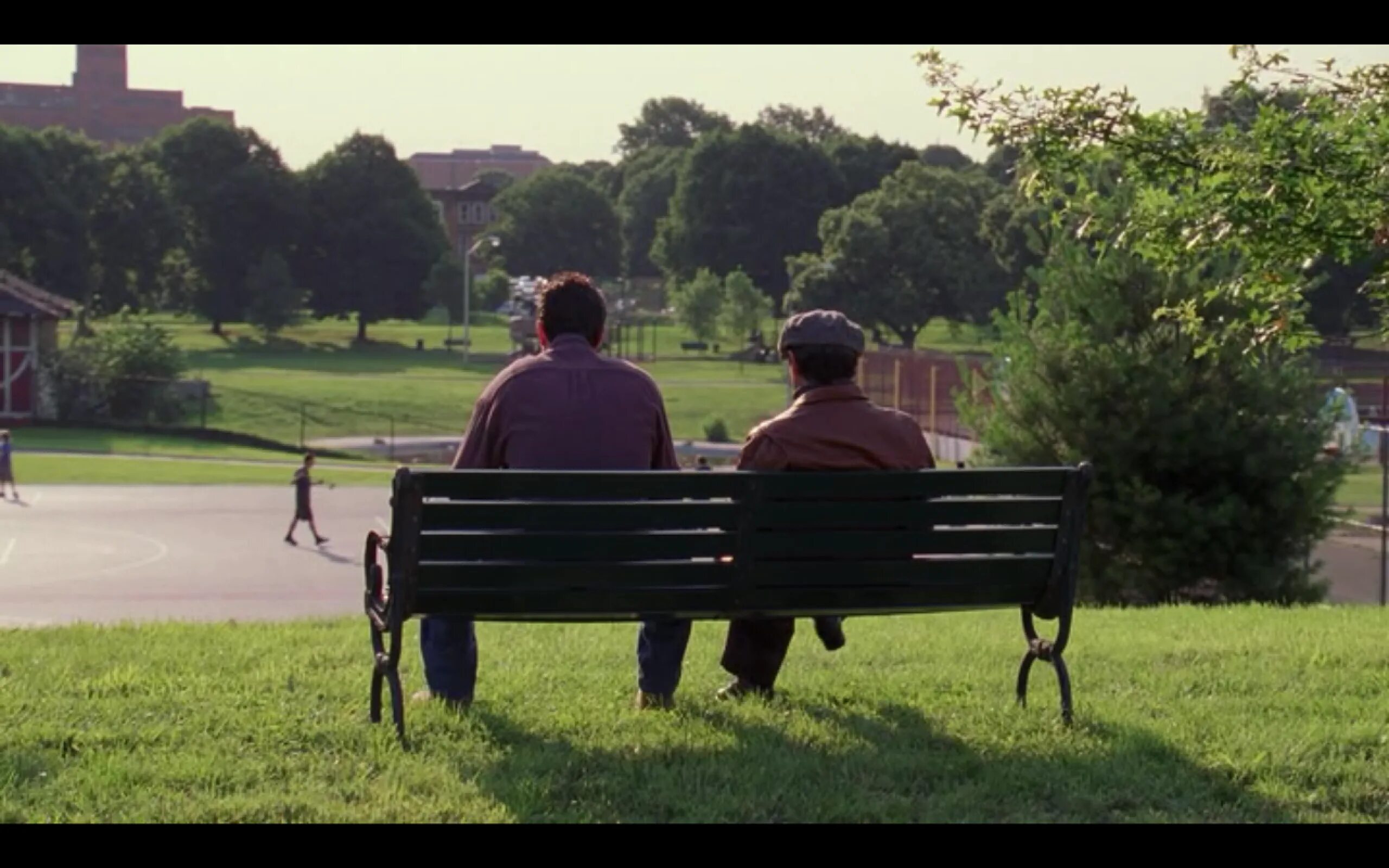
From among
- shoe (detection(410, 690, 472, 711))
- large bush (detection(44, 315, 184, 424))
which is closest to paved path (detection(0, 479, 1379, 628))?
shoe (detection(410, 690, 472, 711))

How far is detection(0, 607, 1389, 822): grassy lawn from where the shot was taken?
495 centimetres

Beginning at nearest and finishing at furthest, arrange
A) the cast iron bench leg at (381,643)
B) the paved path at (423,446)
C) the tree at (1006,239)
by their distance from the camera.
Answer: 1. the cast iron bench leg at (381,643)
2. the paved path at (423,446)
3. the tree at (1006,239)

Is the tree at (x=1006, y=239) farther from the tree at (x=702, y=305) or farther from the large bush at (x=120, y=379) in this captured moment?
the large bush at (x=120, y=379)

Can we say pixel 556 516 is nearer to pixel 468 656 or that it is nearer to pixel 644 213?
pixel 468 656

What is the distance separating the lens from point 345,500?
133 feet

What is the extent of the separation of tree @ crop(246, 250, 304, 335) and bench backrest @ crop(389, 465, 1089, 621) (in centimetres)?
9263

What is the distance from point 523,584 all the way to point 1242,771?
207 centimetres

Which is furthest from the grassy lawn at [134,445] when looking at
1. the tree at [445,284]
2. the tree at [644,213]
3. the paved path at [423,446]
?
the tree at [644,213]

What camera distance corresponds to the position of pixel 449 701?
6207 mm

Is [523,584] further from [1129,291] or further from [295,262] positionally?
[295,262]

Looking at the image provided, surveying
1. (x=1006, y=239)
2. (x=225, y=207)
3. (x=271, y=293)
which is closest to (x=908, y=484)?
(x=1006, y=239)

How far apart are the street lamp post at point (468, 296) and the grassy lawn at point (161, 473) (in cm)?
3799

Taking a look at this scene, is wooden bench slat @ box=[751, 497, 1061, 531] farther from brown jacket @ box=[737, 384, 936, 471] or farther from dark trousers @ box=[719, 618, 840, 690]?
dark trousers @ box=[719, 618, 840, 690]

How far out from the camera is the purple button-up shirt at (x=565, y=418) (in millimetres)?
6324
